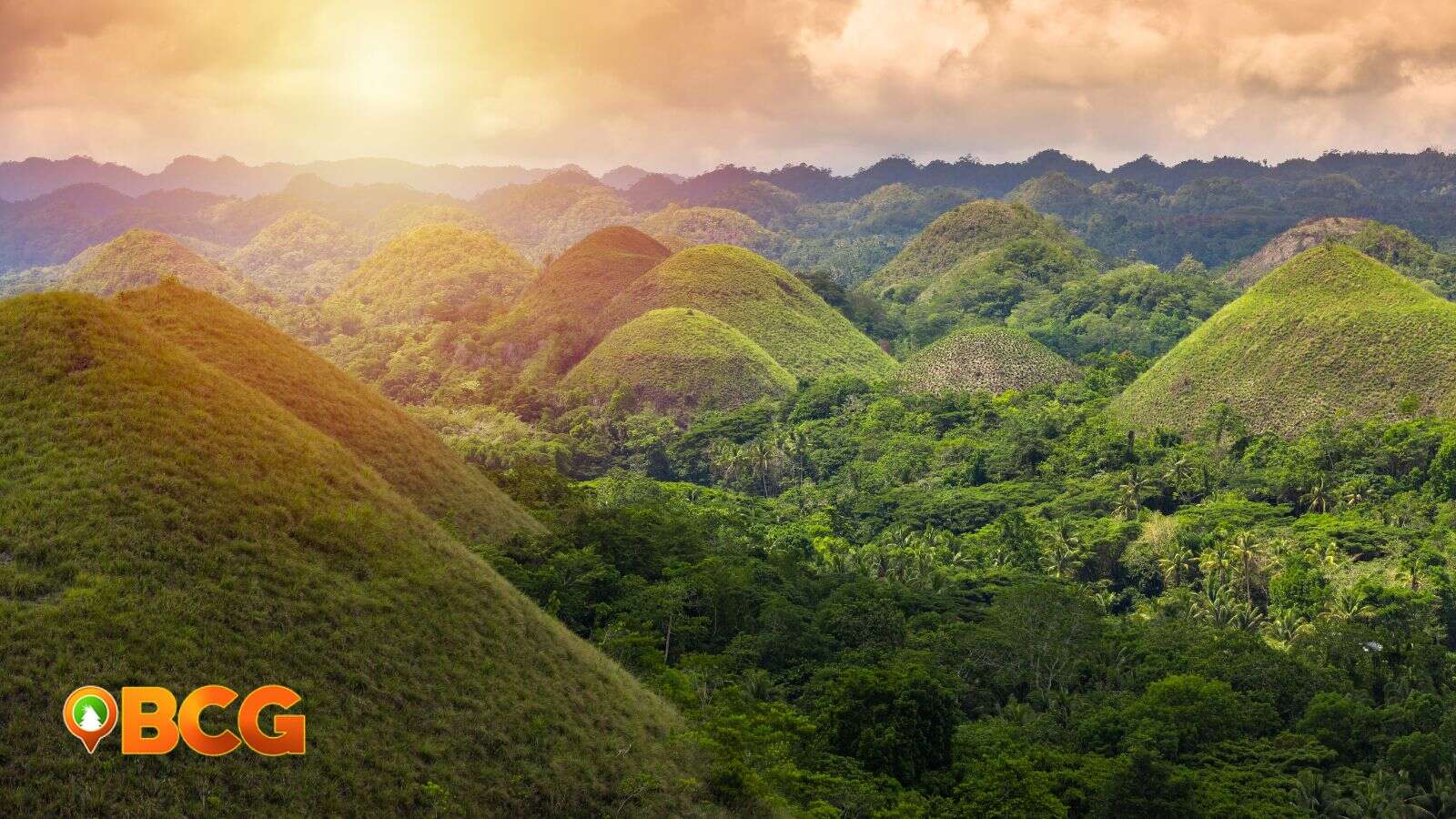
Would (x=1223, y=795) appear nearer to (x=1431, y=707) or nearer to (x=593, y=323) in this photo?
(x=1431, y=707)

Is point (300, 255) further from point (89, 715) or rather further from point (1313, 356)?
point (89, 715)

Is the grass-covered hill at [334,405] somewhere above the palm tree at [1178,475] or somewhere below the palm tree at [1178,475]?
above

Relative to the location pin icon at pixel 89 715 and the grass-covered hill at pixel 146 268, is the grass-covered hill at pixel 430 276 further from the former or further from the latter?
the location pin icon at pixel 89 715

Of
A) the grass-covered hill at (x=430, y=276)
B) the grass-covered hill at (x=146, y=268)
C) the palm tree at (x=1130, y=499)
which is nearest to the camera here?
the palm tree at (x=1130, y=499)

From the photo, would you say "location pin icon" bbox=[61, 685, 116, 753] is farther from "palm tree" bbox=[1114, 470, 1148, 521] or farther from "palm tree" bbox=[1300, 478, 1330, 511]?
"palm tree" bbox=[1300, 478, 1330, 511]

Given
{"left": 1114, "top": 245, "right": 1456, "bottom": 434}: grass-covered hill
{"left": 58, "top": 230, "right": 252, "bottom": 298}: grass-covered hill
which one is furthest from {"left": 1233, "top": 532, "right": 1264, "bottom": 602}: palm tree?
{"left": 58, "top": 230, "right": 252, "bottom": 298}: grass-covered hill

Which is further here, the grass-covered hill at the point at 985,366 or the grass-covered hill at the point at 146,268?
the grass-covered hill at the point at 146,268

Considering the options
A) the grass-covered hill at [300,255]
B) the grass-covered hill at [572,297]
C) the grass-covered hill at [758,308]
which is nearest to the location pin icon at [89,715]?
the grass-covered hill at [572,297]
